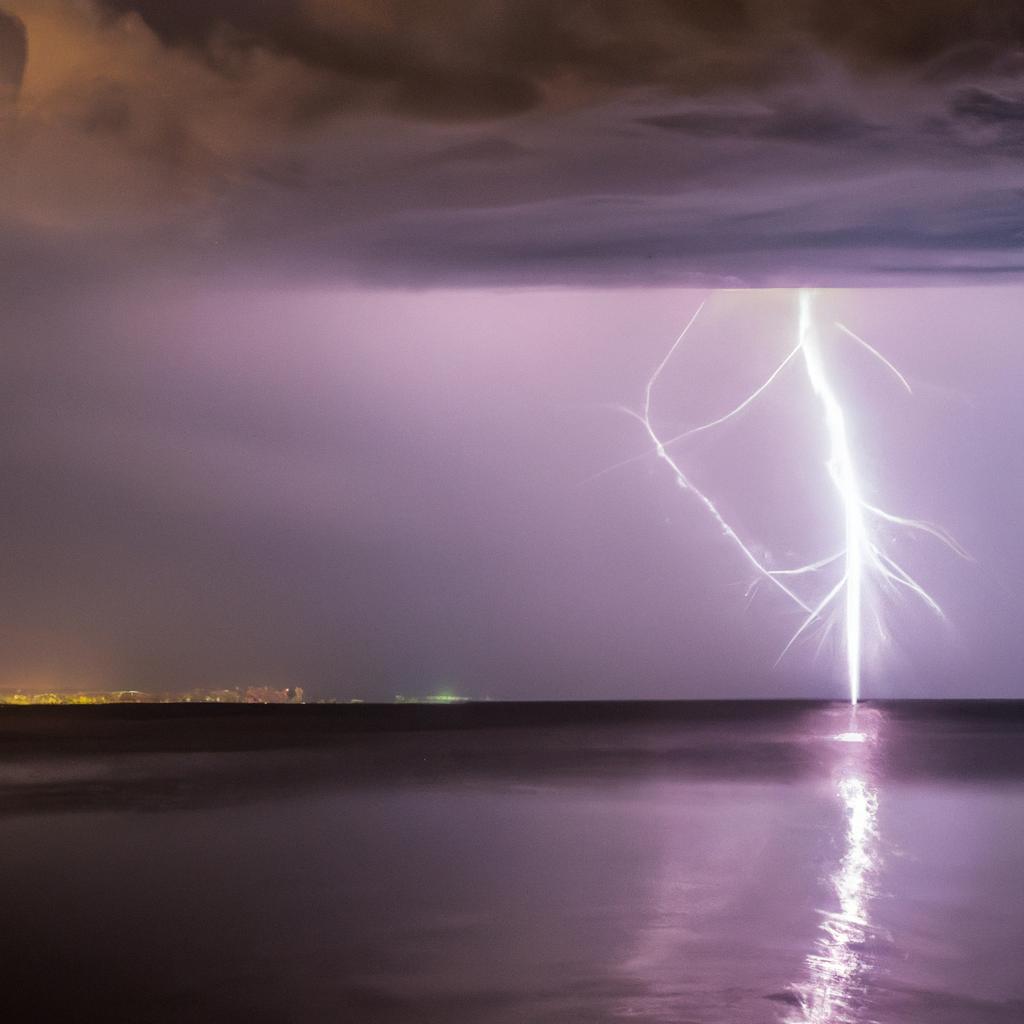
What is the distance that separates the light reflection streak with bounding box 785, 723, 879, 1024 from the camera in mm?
4637

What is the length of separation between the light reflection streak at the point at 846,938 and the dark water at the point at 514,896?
0.07ft

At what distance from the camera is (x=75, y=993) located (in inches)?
200

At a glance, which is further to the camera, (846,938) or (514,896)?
(514,896)

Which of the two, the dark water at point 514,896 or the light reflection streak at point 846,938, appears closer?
the light reflection streak at point 846,938

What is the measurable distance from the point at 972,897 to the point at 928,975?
1.88 meters

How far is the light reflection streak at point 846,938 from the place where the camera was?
464 cm

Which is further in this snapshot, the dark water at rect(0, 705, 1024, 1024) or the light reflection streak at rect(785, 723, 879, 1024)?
the dark water at rect(0, 705, 1024, 1024)

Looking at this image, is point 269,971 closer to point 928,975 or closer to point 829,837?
point 928,975

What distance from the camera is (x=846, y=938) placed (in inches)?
230

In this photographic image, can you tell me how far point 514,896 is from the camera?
22.6ft

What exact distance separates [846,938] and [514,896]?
179 cm

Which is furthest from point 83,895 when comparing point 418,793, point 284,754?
point 284,754

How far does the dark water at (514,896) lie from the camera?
16.1 feet

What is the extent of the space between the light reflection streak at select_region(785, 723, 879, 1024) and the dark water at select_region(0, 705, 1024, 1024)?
20mm
